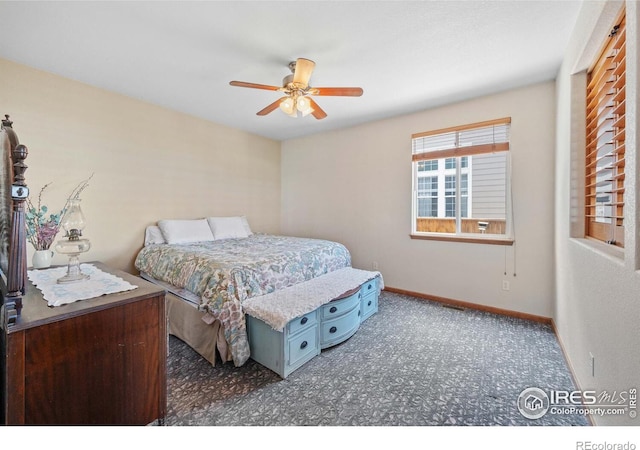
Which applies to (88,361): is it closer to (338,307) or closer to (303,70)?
(338,307)

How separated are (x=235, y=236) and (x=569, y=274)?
3.55 meters

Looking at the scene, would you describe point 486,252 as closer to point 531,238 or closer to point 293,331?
point 531,238

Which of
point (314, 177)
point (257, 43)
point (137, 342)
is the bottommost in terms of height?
point (137, 342)

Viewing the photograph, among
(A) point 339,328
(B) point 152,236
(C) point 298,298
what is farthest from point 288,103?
(B) point 152,236

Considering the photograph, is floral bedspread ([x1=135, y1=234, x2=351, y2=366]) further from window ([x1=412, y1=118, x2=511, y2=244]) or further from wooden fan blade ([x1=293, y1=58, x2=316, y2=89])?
wooden fan blade ([x1=293, y1=58, x2=316, y2=89])

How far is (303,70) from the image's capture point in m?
2.02

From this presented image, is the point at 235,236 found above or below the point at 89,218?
below

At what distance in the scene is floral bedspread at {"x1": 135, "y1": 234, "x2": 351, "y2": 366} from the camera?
1907mm

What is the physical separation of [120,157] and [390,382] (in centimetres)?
355

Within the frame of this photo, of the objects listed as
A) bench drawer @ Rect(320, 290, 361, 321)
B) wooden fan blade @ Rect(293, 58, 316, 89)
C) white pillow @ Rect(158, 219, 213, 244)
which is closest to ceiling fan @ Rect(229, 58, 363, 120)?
wooden fan blade @ Rect(293, 58, 316, 89)

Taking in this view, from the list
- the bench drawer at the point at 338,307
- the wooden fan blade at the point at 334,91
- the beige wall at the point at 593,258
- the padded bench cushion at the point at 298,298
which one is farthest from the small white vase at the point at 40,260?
the beige wall at the point at 593,258

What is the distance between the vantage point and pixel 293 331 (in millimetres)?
1859

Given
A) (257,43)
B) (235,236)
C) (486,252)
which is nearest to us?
(257,43)
